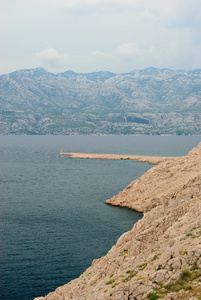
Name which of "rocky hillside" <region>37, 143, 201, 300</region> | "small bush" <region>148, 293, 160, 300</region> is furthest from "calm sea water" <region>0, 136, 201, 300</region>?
"small bush" <region>148, 293, 160, 300</region>

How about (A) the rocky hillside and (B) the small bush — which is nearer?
(B) the small bush

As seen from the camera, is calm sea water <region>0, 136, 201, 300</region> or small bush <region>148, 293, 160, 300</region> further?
calm sea water <region>0, 136, 201, 300</region>

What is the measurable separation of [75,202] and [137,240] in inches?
2456

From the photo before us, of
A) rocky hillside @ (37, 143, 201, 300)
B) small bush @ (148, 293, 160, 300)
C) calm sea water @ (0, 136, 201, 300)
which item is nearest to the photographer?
small bush @ (148, 293, 160, 300)

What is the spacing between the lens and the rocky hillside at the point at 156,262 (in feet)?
92.5

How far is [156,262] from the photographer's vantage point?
103ft

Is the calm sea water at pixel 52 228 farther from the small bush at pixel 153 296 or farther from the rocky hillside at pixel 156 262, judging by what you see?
the small bush at pixel 153 296

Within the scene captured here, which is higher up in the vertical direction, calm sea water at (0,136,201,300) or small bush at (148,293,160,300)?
small bush at (148,293,160,300)

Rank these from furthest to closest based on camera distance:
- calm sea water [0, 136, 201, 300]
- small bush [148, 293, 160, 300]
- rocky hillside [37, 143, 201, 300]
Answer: calm sea water [0, 136, 201, 300]
rocky hillside [37, 143, 201, 300]
small bush [148, 293, 160, 300]

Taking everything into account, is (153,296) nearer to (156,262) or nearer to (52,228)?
(156,262)

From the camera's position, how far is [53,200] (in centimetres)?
10831

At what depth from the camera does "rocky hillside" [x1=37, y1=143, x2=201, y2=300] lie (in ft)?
92.5

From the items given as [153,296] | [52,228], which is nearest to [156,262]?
[153,296]

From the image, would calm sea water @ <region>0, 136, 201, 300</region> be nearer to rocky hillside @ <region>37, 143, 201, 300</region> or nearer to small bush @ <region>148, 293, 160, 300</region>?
rocky hillside @ <region>37, 143, 201, 300</region>
